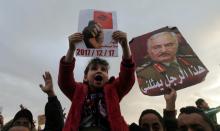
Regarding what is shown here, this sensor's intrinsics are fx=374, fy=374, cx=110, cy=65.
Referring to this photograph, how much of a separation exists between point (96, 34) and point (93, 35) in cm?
6

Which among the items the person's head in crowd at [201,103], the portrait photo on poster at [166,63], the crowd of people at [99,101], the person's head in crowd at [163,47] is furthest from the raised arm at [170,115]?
the person's head in crowd at [201,103]

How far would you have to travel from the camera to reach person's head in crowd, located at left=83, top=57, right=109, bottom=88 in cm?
430

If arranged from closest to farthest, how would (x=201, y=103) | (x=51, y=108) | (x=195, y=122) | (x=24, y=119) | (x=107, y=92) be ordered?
1. (x=195, y=122)
2. (x=107, y=92)
3. (x=51, y=108)
4. (x=24, y=119)
5. (x=201, y=103)

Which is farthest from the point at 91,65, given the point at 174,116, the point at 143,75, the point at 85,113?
the point at 143,75

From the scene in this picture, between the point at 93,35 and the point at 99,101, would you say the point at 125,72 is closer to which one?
the point at 99,101

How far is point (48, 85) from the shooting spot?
15.2 ft

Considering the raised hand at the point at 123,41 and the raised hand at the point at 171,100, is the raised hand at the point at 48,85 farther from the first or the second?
the raised hand at the point at 171,100

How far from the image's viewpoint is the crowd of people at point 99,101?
13.0 ft

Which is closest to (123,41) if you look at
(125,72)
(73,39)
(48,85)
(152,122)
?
(125,72)

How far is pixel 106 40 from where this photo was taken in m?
4.66

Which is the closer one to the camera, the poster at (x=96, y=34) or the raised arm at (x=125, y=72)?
the raised arm at (x=125, y=72)

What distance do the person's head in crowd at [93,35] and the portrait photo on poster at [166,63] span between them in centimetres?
153

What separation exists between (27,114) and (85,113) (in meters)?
1.48

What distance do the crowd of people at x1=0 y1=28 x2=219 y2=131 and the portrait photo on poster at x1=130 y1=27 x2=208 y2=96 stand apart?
0.80 meters
